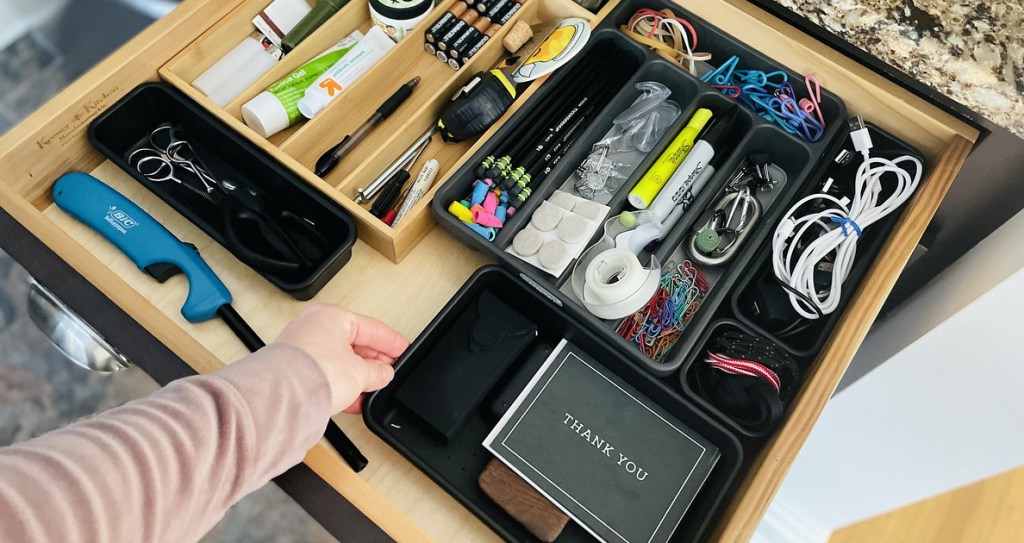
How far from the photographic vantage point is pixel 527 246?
76cm

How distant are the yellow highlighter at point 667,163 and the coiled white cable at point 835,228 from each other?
0.13 m

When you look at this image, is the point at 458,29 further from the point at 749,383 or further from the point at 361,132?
the point at 749,383

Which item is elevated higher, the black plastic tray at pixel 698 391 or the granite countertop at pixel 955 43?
the granite countertop at pixel 955 43

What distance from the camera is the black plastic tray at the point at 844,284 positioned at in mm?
752

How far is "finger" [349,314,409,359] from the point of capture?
25.8 inches

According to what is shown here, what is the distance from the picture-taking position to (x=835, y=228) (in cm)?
79

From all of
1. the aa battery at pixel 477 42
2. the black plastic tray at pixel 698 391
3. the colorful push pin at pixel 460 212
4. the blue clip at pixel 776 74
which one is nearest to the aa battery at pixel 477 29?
the aa battery at pixel 477 42

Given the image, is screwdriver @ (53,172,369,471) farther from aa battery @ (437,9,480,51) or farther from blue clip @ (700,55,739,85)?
blue clip @ (700,55,739,85)

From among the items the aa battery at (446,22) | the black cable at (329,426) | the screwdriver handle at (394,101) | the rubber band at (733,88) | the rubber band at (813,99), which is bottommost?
the black cable at (329,426)

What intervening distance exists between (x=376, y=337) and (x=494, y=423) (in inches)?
6.0

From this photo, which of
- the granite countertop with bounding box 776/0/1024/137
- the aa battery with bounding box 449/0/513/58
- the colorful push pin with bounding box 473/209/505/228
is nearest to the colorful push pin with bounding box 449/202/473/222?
the colorful push pin with bounding box 473/209/505/228

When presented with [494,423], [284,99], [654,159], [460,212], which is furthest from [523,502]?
[284,99]

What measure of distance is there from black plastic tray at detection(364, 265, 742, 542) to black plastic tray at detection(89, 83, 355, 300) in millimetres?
132

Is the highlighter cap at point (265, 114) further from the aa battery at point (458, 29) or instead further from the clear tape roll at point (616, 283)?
the clear tape roll at point (616, 283)
